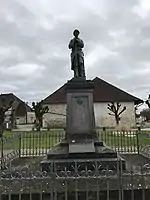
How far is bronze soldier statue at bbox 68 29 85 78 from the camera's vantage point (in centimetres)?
894

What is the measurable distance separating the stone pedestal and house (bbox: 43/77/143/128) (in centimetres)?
3718

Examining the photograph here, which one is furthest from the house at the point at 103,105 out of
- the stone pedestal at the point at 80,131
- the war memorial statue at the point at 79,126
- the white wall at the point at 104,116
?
the stone pedestal at the point at 80,131

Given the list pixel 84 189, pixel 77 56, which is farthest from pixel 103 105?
pixel 84 189

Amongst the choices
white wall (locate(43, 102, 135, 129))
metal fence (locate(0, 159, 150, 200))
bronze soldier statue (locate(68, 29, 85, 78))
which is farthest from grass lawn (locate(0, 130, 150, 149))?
white wall (locate(43, 102, 135, 129))

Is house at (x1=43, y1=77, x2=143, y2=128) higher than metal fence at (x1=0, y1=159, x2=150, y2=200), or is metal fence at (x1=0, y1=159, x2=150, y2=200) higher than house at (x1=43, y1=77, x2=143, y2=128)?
house at (x1=43, y1=77, x2=143, y2=128)

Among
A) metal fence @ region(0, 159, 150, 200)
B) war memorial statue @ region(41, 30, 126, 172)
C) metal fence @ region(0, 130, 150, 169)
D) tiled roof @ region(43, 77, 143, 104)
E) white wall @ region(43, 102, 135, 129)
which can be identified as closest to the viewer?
metal fence @ region(0, 159, 150, 200)

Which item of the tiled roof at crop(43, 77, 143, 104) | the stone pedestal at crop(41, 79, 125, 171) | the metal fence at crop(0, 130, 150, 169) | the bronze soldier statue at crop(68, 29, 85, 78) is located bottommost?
the metal fence at crop(0, 130, 150, 169)

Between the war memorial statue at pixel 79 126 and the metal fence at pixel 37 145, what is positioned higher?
the war memorial statue at pixel 79 126

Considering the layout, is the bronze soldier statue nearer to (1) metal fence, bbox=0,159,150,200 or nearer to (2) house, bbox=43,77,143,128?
(1) metal fence, bbox=0,159,150,200

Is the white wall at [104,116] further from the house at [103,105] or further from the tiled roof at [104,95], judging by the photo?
the tiled roof at [104,95]

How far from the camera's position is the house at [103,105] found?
152 feet

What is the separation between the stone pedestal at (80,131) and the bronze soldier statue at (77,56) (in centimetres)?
43

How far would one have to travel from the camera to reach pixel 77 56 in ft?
29.6

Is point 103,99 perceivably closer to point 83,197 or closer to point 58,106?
point 58,106
